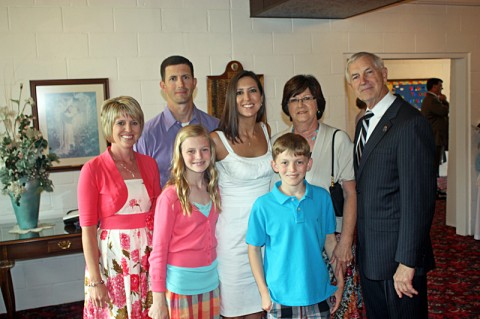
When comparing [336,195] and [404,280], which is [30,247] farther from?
[404,280]

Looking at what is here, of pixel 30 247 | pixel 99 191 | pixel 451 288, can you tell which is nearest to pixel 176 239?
pixel 99 191

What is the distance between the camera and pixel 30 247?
127 inches

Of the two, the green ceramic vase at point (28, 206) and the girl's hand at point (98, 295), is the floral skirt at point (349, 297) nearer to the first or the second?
the girl's hand at point (98, 295)

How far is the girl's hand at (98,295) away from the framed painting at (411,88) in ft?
26.2

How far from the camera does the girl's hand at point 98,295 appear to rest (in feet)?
7.10

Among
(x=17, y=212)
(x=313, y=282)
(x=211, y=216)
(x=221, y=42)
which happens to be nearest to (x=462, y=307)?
(x=313, y=282)

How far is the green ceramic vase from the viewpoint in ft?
10.8

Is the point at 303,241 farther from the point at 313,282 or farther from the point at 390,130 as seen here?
the point at 390,130

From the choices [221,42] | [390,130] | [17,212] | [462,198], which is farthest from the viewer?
[462,198]

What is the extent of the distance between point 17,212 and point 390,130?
8.64 ft

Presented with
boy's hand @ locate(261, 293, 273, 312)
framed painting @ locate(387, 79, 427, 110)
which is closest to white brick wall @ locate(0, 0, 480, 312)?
boy's hand @ locate(261, 293, 273, 312)

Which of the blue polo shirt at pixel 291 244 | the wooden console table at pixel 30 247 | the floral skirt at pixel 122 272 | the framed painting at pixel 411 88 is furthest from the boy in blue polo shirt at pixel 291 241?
the framed painting at pixel 411 88

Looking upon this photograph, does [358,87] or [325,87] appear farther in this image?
[325,87]

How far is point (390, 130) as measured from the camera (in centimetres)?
202
